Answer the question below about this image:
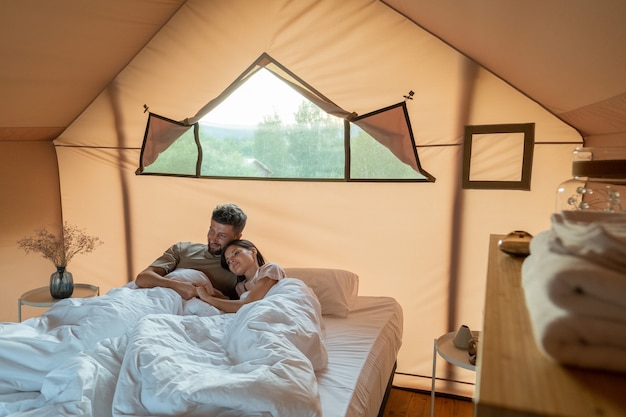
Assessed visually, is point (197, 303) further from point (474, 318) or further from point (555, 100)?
point (555, 100)

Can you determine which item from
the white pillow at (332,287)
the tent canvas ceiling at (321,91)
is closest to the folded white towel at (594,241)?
the tent canvas ceiling at (321,91)

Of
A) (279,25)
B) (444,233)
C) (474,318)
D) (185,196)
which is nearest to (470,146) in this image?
(444,233)

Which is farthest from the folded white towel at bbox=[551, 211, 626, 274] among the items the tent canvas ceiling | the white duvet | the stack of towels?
the tent canvas ceiling

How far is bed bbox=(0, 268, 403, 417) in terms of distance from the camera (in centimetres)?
110

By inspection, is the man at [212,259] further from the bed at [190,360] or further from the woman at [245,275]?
the bed at [190,360]

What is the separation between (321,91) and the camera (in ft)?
8.37

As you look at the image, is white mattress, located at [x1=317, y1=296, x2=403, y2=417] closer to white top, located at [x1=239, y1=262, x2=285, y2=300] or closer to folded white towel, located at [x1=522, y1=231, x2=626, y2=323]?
white top, located at [x1=239, y1=262, x2=285, y2=300]

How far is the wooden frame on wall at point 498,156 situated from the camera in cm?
219

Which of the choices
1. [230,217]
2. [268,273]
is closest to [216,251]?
[230,217]

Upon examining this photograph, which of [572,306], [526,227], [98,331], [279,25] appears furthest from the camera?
[279,25]

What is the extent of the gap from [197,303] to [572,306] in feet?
6.15

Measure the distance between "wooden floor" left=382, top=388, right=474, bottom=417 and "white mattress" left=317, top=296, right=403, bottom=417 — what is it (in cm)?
48

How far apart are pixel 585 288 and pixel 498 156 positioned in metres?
2.07

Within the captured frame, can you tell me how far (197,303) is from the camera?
203 centimetres
